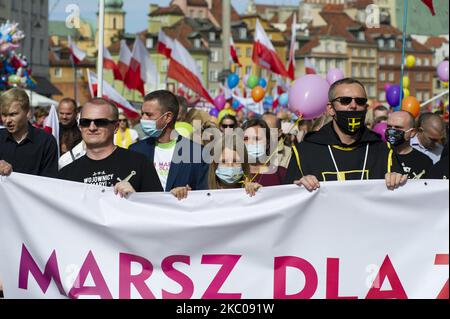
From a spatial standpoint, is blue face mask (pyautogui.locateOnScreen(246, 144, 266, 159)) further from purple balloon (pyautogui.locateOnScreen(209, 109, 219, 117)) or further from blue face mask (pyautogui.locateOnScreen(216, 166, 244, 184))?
purple balloon (pyautogui.locateOnScreen(209, 109, 219, 117))

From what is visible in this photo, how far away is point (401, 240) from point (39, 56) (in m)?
70.2

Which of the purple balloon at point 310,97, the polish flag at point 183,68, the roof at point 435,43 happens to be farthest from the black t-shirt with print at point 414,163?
the roof at point 435,43

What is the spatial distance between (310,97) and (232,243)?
4.52m

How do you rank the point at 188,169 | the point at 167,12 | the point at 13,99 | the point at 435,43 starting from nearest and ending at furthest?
the point at 188,169 → the point at 13,99 → the point at 167,12 → the point at 435,43

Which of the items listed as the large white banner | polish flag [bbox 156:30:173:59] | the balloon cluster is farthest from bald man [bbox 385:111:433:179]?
the balloon cluster

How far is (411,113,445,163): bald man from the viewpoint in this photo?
33.3 feet

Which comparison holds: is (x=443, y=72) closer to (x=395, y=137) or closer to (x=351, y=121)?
(x=395, y=137)

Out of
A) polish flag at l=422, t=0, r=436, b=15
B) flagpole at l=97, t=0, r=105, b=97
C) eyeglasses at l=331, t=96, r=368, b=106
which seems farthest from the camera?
flagpole at l=97, t=0, r=105, b=97

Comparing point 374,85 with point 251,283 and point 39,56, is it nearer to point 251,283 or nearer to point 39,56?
point 39,56

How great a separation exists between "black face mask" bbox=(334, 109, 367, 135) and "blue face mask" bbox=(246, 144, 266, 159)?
1620mm

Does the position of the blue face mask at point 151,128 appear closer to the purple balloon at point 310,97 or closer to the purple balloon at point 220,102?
the purple balloon at point 310,97

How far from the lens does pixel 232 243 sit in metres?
6.14

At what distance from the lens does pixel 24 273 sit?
6219 mm

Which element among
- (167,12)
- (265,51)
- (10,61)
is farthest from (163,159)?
(167,12)
